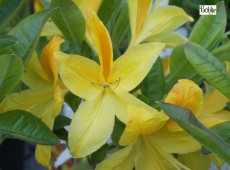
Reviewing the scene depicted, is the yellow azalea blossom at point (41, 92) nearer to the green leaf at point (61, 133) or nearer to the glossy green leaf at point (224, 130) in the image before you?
the green leaf at point (61, 133)

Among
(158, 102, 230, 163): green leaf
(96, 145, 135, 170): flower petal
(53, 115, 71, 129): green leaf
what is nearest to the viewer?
(158, 102, 230, 163): green leaf

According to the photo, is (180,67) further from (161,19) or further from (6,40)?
(6,40)

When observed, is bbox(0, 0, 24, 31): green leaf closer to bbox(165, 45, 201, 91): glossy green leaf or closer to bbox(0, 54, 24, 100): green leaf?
bbox(0, 54, 24, 100): green leaf

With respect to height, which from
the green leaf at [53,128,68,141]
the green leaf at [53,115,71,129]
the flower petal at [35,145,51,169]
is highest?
the flower petal at [35,145,51,169]

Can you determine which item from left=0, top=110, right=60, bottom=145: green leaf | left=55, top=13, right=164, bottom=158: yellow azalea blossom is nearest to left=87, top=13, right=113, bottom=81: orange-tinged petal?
left=55, top=13, right=164, bottom=158: yellow azalea blossom

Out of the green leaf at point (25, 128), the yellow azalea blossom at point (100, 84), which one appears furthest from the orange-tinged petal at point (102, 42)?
the green leaf at point (25, 128)

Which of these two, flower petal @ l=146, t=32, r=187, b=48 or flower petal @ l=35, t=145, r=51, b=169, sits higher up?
flower petal @ l=146, t=32, r=187, b=48

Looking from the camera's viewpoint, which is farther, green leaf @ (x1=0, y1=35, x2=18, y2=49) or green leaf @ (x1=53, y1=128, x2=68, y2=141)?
green leaf @ (x1=53, y1=128, x2=68, y2=141)
